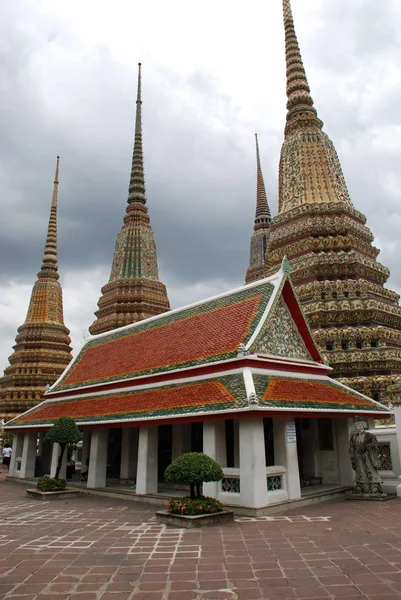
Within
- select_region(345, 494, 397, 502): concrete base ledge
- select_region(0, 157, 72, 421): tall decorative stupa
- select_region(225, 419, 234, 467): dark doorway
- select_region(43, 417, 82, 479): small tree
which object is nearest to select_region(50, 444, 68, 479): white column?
select_region(43, 417, 82, 479): small tree

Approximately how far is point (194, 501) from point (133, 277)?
23.5 metres

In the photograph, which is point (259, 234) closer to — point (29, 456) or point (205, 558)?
point (29, 456)

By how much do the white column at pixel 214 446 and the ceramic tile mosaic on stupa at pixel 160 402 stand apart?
22.3 inches

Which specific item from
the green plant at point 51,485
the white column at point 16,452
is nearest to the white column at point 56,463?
the green plant at point 51,485

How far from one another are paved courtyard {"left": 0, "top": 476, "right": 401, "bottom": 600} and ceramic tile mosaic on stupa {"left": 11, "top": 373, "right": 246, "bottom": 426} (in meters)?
2.64

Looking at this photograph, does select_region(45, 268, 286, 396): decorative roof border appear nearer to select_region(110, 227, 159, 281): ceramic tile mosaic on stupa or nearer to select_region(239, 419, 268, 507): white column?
select_region(239, 419, 268, 507): white column

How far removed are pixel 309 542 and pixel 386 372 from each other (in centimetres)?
1259

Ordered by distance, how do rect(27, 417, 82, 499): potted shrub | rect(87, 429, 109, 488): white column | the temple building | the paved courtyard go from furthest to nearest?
rect(87, 429, 109, 488): white column
rect(27, 417, 82, 499): potted shrub
the temple building
the paved courtyard

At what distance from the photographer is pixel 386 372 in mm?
18906

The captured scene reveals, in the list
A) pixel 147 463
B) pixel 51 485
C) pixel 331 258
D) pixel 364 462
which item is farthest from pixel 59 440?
pixel 331 258

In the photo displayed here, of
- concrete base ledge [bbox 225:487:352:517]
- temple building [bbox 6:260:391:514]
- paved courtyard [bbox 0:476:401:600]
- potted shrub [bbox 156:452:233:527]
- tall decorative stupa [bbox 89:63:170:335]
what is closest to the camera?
paved courtyard [bbox 0:476:401:600]

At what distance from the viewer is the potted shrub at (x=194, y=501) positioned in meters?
9.30

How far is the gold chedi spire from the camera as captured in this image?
24.7 m

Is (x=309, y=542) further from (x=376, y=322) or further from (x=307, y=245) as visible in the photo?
(x=307, y=245)
